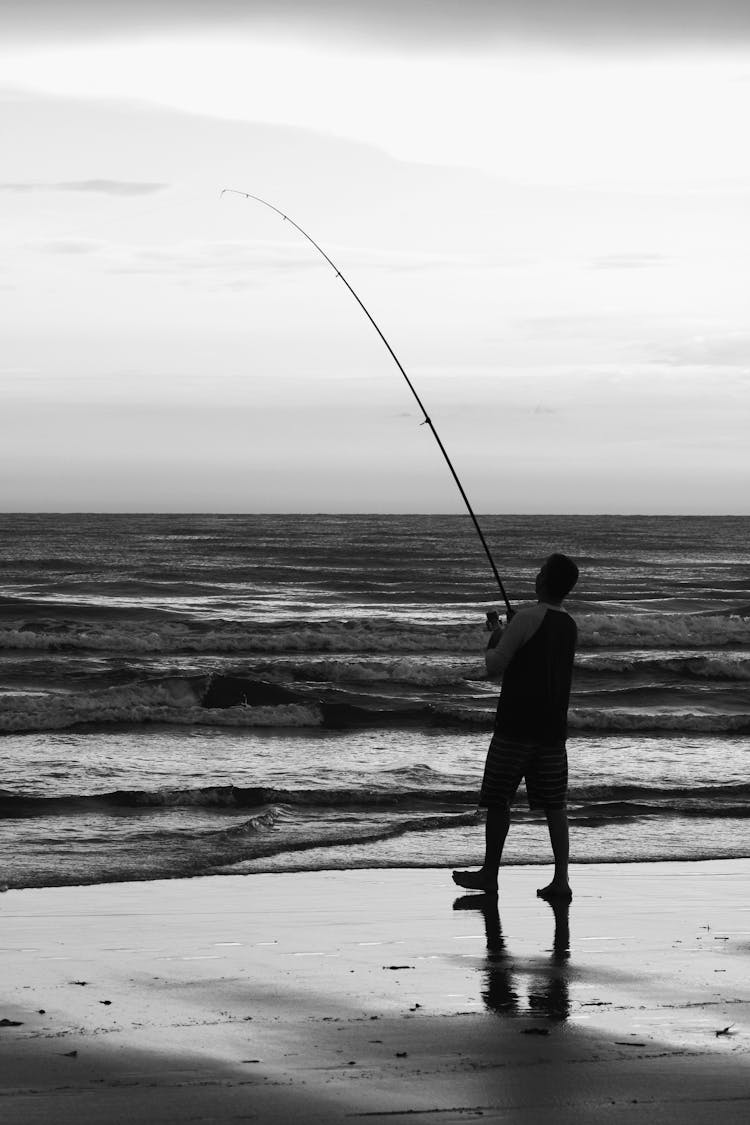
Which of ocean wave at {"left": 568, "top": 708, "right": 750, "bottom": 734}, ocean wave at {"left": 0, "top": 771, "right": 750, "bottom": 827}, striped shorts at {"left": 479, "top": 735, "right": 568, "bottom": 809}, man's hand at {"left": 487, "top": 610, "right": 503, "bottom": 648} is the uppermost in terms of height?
man's hand at {"left": 487, "top": 610, "right": 503, "bottom": 648}

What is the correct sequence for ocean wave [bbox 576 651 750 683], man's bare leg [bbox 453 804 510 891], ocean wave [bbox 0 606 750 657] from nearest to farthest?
man's bare leg [bbox 453 804 510 891], ocean wave [bbox 576 651 750 683], ocean wave [bbox 0 606 750 657]

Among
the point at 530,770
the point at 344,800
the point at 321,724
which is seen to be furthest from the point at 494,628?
the point at 321,724

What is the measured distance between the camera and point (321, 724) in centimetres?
1230

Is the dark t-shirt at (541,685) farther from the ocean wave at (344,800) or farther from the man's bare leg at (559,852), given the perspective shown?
the ocean wave at (344,800)

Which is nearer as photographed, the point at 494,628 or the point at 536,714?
the point at 536,714

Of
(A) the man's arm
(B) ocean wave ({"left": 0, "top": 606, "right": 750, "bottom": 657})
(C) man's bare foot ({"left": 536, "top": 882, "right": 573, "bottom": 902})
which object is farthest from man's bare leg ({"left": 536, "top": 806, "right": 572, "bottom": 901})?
(B) ocean wave ({"left": 0, "top": 606, "right": 750, "bottom": 657})

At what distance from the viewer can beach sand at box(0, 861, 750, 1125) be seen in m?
3.15

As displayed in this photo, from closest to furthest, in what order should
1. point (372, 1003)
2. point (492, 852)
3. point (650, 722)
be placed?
point (372, 1003)
point (492, 852)
point (650, 722)

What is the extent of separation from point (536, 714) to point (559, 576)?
595 mm

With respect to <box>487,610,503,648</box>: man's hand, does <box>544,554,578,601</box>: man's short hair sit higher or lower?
higher

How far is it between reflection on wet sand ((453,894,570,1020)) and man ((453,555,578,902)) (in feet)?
1.30

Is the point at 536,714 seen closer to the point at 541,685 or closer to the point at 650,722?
the point at 541,685

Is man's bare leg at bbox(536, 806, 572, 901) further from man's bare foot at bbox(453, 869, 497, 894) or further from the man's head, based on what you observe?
the man's head

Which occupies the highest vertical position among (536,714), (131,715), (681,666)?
(536,714)
